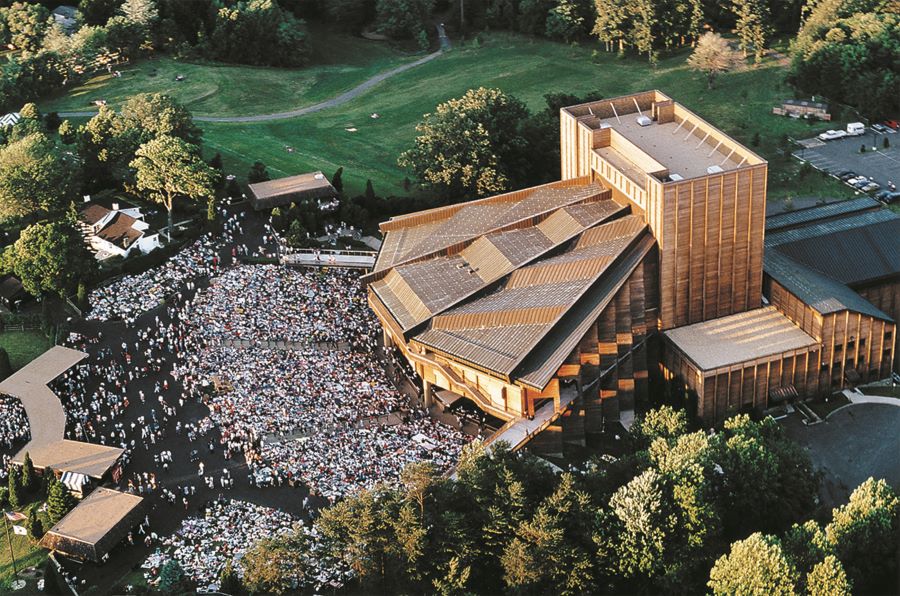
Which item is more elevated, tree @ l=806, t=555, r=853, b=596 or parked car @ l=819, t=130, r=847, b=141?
tree @ l=806, t=555, r=853, b=596

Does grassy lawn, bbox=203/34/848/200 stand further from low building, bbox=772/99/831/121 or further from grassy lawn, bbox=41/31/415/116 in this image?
grassy lawn, bbox=41/31/415/116

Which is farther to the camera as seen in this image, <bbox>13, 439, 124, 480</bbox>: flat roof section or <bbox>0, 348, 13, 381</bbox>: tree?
<bbox>0, 348, 13, 381</bbox>: tree

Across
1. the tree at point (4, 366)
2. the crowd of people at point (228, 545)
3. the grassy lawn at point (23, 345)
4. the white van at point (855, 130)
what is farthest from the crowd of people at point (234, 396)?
the white van at point (855, 130)

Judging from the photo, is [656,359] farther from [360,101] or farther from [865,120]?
[360,101]

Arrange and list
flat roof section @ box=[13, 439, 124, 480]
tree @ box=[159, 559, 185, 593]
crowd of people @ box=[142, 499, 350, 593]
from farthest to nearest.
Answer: flat roof section @ box=[13, 439, 124, 480]
crowd of people @ box=[142, 499, 350, 593]
tree @ box=[159, 559, 185, 593]

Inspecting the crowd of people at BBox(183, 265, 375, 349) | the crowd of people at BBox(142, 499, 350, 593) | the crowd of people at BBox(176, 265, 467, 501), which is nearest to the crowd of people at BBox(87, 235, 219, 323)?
the crowd of people at BBox(183, 265, 375, 349)

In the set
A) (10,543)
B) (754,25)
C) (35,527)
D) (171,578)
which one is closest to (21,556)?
(10,543)
